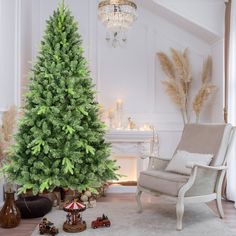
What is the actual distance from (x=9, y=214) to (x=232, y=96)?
129 inches

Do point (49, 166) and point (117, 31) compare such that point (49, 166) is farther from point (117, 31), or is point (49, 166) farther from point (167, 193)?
point (117, 31)

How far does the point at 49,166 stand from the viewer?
346 centimetres

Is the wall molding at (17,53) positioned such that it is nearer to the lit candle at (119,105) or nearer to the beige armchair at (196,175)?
the lit candle at (119,105)

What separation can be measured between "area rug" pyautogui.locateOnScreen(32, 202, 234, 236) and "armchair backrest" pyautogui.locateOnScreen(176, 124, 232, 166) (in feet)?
2.19

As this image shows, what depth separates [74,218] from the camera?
309 cm

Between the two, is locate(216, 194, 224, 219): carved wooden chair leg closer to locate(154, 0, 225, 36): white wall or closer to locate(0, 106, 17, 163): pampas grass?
locate(0, 106, 17, 163): pampas grass

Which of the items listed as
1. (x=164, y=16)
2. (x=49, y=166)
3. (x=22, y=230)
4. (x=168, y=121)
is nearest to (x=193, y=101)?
(x=168, y=121)

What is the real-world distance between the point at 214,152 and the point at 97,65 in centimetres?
265

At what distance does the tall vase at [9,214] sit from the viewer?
320cm

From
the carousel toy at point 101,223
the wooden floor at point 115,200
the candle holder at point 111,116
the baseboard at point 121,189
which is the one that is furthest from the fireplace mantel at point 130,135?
the carousel toy at point 101,223

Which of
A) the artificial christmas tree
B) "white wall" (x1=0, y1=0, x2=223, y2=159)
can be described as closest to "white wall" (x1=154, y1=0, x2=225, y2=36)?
"white wall" (x1=0, y1=0, x2=223, y2=159)

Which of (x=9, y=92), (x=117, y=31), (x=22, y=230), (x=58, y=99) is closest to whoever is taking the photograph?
(x=22, y=230)

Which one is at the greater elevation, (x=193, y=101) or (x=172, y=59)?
(x=172, y=59)

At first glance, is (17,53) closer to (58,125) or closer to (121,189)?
(58,125)
